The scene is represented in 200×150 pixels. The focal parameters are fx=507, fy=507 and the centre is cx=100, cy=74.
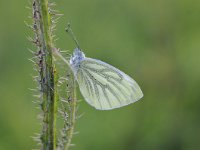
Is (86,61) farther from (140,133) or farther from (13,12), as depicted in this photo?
(13,12)

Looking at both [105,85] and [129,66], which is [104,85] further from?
[129,66]

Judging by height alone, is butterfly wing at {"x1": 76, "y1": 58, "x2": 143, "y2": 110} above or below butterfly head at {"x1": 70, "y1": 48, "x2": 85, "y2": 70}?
below

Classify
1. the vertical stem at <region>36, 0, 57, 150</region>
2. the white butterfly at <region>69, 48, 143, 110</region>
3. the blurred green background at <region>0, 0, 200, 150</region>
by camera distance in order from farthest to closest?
the blurred green background at <region>0, 0, 200, 150</region>
the white butterfly at <region>69, 48, 143, 110</region>
the vertical stem at <region>36, 0, 57, 150</region>

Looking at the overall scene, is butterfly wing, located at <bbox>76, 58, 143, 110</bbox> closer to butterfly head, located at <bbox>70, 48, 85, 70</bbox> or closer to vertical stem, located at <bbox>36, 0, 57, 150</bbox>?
butterfly head, located at <bbox>70, 48, 85, 70</bbox>

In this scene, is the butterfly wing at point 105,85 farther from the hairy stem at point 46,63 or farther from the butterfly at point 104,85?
the hairy stem at point 46,63

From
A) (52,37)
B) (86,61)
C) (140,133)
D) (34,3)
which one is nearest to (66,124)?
(52,37)

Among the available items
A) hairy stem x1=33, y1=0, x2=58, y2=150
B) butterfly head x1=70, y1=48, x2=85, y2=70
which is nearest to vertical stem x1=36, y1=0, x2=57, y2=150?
hairy stem x1=33, y1=0, x2=58, y2=150

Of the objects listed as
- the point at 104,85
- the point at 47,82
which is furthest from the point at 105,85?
the point at 47,82
